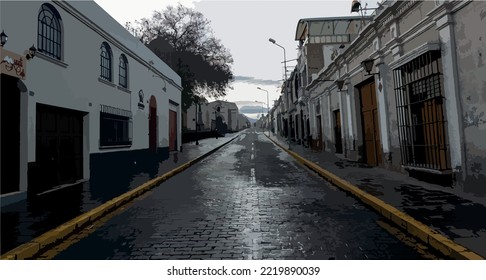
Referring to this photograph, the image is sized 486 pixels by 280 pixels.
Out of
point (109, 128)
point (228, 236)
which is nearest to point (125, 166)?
point (109, 128)

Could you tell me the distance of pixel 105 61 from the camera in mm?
10422

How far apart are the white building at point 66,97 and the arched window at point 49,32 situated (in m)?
0.02

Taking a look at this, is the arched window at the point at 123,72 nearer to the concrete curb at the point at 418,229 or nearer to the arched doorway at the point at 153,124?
the arched doorway at the point at 153,124

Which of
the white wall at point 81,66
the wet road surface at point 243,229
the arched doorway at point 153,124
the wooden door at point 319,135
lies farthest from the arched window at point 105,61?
the wooden door at point 319,135

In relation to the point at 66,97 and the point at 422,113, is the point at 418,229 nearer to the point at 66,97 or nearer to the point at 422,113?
the point at 422,113

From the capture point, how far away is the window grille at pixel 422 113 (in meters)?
6.78

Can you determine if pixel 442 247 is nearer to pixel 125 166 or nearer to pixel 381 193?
pixel 381 193

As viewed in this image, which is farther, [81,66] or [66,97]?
[81,66]

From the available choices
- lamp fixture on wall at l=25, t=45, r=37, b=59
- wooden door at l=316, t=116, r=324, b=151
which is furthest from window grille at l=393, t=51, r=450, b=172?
wooden door at l=316, t=116, r=324, b=151

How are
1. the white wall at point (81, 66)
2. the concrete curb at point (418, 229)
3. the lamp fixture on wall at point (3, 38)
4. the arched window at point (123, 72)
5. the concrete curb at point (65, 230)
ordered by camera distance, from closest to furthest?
the concrete curb at point (418, 229)
the concrete curb at point (65, 230)
the lamp fixture on wall at point (3, 38)
the white wall at point (81, 66)
the arched window at point (123, 72)

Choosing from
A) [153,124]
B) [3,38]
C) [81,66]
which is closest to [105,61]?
[81,66]

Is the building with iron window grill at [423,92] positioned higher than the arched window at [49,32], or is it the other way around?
the arched window at [49,32]

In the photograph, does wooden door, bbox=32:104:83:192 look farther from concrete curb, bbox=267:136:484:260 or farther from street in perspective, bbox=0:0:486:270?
concrete curb, bbox=267:136:484:260

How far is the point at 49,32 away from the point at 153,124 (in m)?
8.16
